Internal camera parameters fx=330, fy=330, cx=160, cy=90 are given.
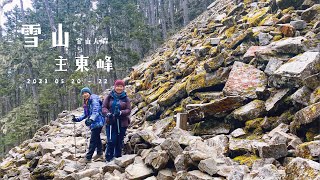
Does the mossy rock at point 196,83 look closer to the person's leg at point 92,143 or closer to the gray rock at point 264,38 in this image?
the gray rock at point 264,38

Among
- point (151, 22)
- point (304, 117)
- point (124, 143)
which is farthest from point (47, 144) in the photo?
point (151, 22)

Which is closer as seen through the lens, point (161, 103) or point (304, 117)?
point (304, 117)

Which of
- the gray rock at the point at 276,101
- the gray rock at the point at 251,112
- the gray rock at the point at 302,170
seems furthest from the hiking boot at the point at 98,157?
the gray rock at the point at 302,170

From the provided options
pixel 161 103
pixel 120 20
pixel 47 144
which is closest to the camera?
pixel 47 144

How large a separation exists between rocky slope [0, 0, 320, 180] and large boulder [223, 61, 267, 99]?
0.02m

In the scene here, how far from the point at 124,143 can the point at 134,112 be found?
395 centimetres

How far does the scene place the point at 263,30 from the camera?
1022cm

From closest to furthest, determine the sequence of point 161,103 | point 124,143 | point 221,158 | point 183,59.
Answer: point 221,158 → point 124,143 → point 161,103 → point 183,59

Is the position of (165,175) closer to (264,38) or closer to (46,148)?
(46,148)

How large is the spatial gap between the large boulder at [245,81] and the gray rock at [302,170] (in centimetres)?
368

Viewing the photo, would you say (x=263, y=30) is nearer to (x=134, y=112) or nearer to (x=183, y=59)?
(x=183, y=59)

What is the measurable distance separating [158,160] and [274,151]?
1924 millimetres

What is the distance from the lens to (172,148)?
567 centimetres

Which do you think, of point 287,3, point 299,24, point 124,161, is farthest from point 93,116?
point 287,3
